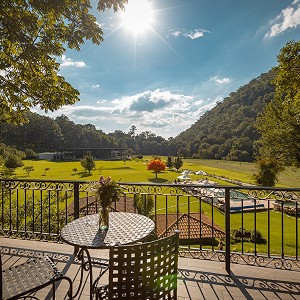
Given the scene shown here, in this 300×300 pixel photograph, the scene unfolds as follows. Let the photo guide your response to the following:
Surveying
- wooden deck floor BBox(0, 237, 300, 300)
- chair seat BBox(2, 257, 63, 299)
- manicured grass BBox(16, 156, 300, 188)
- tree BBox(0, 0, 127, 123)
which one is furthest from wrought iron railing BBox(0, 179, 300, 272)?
manicured grass BBox(16, 156, 300, 188)

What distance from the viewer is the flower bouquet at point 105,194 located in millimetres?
2539

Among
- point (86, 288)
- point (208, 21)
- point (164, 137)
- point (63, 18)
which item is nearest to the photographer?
point (86, 288)

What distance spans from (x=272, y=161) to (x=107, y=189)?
75.2 ft

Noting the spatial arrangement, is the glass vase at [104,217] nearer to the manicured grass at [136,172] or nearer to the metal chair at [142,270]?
the metal chair at [142,270]

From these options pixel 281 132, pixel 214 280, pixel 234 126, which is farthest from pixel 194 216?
pixel 234 126

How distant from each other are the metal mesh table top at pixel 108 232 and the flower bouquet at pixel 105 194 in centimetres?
15

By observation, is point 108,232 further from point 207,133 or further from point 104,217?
point 207,133

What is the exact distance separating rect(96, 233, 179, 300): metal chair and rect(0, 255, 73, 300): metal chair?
0.65m

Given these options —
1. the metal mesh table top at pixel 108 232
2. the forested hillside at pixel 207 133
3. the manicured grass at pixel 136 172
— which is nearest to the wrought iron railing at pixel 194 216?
the metal mesh table top at pixel 108 232

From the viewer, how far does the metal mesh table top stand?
2.24 m

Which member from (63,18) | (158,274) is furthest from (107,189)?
(63,18)

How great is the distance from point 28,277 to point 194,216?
14.8m

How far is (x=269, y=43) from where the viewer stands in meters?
14.1

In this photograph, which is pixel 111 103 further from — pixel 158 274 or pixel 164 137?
pixel 164 137
